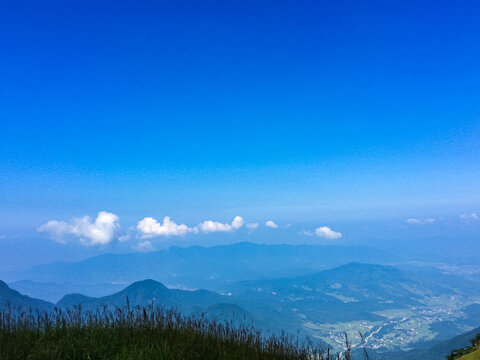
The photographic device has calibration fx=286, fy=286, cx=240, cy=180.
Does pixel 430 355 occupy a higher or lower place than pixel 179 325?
lower

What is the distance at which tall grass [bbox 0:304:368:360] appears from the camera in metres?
6.10

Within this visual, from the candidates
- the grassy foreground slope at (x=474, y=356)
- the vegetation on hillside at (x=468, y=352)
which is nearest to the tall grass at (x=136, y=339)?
the vegetation on hillside at (x=468, y=352)

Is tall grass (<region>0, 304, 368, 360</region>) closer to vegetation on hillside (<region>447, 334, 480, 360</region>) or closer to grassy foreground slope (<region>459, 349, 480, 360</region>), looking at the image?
vegetation on hillside (<region>447, 334, 480, 360</region>)

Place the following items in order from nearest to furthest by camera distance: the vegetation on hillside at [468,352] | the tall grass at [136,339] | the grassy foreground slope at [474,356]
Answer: the grassy foreground slope at [474,356] < the vegetation on hillside at [468,352] < the tall grass at [136,339]

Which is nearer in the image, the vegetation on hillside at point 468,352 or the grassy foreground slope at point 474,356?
the grassy foreground slope at point 474,356

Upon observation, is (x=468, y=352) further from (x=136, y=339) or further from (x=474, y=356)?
(x=136, y=339)

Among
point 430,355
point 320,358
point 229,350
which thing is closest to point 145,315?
point 229,350

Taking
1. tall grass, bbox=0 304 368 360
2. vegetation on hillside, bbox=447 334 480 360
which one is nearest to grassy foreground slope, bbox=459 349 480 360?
vegetation on hillside, bbox=447 334 480 360

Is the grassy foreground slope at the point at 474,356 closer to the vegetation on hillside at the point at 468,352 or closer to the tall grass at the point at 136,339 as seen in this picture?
the vegetation on hillside at the point at 468,352

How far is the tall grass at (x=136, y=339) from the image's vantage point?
6.10m

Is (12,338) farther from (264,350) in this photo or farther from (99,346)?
(264,350)

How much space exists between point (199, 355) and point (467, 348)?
4988 mm

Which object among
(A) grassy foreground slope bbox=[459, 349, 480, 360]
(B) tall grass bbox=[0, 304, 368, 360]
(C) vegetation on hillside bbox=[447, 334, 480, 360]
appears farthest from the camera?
(B) tall grass bbox=[0, 304, 368, 360]

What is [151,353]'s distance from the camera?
595cm
